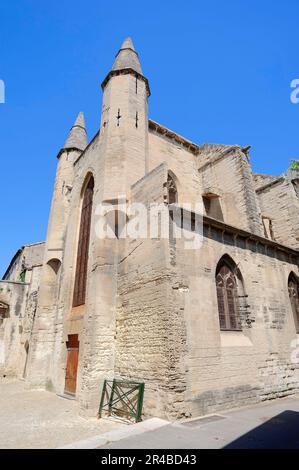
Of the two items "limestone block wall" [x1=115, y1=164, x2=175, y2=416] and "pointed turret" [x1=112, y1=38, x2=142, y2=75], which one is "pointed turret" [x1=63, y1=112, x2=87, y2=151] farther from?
"limestone block wall" [x1=115, y1=164, x2=175, y2=416]

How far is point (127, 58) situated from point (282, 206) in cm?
944

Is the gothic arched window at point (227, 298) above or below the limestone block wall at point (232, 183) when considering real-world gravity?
below

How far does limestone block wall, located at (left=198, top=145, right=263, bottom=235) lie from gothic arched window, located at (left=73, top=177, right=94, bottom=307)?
5397 millimetres

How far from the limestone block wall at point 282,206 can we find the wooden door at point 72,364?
943cm

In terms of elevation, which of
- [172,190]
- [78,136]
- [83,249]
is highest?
[78,136]

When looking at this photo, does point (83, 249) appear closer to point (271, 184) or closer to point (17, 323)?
point (17, 323)

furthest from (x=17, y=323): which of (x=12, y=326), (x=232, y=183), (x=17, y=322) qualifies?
(x=232, y=183)

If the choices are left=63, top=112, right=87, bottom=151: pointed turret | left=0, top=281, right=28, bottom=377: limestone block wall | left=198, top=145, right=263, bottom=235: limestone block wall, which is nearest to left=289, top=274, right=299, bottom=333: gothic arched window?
left=198, top=145, right=263, bottom=235: limestone block wall

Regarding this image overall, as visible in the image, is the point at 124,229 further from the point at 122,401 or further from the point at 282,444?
the point at 282,444

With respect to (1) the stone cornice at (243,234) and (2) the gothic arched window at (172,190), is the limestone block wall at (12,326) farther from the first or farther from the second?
(1) the stone cornice at (243,234)

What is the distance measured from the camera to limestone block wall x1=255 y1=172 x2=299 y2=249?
11.8 metres

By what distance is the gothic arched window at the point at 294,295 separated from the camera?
9594 millimetres

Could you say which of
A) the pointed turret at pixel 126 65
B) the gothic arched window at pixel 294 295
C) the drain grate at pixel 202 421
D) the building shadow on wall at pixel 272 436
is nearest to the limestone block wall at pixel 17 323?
the drain grate at pixel 202 421

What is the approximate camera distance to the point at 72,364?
937 centimetres
